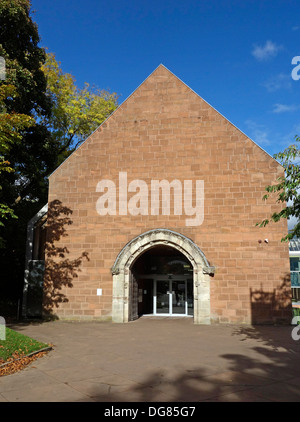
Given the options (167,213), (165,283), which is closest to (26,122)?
(167,213)

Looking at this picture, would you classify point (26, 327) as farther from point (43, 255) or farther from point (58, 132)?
point (58, 132)

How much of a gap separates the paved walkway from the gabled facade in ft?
8.92

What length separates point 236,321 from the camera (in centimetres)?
1630

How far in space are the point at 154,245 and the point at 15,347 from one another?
9102 millimetres

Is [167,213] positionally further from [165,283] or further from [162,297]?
[162,297]

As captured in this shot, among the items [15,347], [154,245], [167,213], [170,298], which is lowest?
[15,347]

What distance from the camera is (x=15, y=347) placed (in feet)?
31.7

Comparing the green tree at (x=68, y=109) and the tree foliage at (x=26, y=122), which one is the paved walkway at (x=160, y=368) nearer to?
the tree foliage at (x=26, y=122)

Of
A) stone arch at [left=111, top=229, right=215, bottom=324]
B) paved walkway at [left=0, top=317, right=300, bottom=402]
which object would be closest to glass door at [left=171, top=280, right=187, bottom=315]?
stone arch at [left=111, top=229, right=215, bottom=324]

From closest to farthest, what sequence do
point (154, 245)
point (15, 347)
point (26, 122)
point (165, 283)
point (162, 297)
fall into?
point (15, 347)
point (26, 122)
point (154, 245)
point (162, 297)
point (165, 283)

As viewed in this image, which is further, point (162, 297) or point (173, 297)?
point (162, 297)

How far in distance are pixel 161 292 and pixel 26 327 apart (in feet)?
27.6

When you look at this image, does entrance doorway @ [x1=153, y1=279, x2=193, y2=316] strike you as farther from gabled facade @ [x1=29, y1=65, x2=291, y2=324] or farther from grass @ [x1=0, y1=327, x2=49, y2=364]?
grass @ [x1=0, y1=327, x2=49, y2=364]

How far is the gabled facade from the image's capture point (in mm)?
16609
